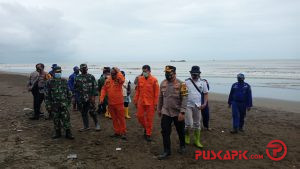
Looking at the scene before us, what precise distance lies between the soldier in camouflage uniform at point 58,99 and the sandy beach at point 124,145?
547 mm

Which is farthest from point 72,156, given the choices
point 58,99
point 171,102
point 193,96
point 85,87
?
point 193,96

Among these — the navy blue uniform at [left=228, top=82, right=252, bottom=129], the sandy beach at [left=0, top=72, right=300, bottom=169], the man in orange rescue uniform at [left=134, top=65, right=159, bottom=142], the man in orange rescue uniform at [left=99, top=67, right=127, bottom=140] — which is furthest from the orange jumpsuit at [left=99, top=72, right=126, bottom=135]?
the navy blue uniform at [left=228, top=82, right=252, bottom=129]

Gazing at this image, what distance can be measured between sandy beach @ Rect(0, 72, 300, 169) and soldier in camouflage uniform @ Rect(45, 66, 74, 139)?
1.79 ft

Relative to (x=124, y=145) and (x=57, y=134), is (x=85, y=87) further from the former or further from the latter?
(x=124, y=145)

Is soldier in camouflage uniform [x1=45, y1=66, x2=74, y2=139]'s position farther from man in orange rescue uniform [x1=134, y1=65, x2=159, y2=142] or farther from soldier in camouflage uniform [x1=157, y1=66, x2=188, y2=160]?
soldier in camouflage uniform [x1=157, y1=66, x2=188, y2=160]

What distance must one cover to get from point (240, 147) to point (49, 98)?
4.90 meters

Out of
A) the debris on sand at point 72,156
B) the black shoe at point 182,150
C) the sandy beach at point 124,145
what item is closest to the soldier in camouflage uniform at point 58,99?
the sandy beach at point 124,145

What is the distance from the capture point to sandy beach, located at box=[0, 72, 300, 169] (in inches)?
230

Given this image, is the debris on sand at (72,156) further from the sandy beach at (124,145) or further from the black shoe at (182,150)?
the black shoe at (182,150)

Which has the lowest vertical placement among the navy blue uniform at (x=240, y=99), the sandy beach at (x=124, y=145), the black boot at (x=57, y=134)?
the sandy beach at (x=124, y=145)

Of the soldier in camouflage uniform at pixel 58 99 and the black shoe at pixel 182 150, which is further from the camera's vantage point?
the soldier in camouflage uniform at pixel 58 99

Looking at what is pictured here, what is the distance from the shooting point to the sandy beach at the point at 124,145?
5.85m

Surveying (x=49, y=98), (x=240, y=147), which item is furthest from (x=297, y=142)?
(x=49, y=98)

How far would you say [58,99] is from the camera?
7.20 m
